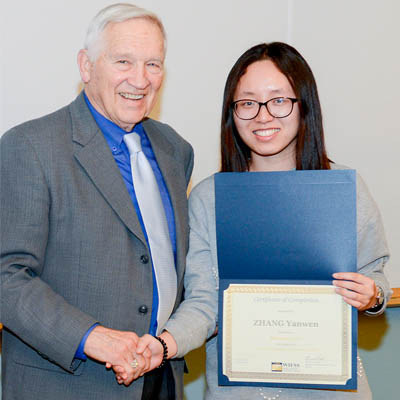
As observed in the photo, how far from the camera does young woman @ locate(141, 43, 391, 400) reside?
177 cm

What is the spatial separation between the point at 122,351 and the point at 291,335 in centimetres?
47

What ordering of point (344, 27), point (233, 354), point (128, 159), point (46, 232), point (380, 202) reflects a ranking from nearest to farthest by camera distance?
point (46, 232) < point (233, 354) < point (128, 159) < point (344, 27) < point (380, 202)

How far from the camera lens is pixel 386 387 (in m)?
3.26

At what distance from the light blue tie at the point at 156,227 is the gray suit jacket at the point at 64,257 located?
5 cm

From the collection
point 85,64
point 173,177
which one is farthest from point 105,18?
point 173,177

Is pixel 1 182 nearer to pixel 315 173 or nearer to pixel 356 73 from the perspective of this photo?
pixel 315 173

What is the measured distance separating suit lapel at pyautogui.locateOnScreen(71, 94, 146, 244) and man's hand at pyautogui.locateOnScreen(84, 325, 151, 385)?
0.28m

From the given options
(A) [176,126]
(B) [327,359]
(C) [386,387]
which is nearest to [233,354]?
(B) [327,359]

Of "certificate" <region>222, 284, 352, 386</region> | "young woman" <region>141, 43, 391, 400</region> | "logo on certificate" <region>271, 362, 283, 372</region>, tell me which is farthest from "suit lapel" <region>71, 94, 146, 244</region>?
"logo on certificate" <region>271, 362, 283, 372</region>

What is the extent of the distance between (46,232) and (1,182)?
0.59ft

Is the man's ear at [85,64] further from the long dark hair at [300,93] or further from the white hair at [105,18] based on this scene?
the long dark hair at [300,93]

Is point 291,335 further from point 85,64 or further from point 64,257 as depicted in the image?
point 85,64

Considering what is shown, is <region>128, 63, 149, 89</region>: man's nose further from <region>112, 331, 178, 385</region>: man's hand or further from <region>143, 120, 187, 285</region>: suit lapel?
<region>112, 331, 178, 385</region>: man's hand

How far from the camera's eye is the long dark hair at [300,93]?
6.18 ft
